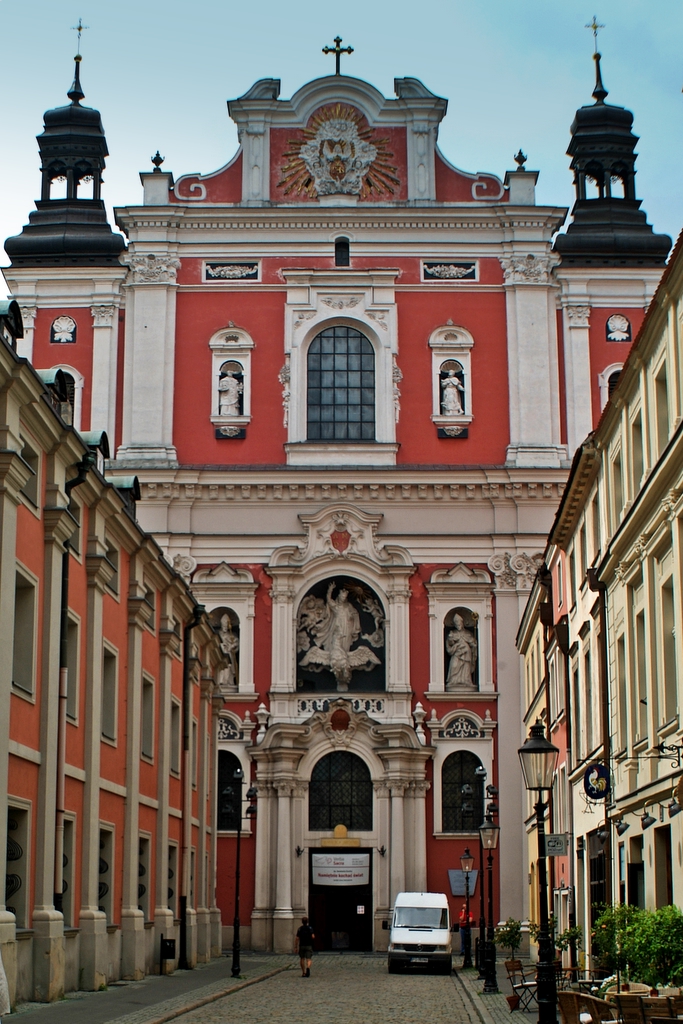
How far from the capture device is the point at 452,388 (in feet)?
156

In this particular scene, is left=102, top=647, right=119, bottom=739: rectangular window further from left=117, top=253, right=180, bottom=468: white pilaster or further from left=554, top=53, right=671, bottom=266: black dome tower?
left=554, top=53, right=671, bottom=266: black dome tower

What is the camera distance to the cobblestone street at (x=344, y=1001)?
20516 mm

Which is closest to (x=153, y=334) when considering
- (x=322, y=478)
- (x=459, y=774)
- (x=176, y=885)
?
(x=322, y=478)

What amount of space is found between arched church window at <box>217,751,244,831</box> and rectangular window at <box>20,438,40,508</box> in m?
23.7

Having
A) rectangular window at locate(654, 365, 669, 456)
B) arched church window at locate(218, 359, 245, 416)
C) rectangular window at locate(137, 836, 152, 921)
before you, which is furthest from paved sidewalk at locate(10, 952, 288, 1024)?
arched church window at locate(218, 359, 245, 416)

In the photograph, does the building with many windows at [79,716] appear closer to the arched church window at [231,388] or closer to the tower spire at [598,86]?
the arched church window at [231,388]

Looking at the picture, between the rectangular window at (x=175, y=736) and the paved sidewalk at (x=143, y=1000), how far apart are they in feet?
14.4

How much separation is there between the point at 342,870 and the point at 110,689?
61.8ft

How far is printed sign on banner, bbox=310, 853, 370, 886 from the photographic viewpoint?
43531mm

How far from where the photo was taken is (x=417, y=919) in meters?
34.7

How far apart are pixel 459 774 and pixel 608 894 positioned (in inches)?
784

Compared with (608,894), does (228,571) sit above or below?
above

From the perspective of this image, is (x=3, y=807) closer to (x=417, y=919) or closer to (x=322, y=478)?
(x=417, y=919)

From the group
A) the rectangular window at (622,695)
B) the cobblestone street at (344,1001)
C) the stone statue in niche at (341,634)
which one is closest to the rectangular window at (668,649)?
the rectangular window at (622,695)
